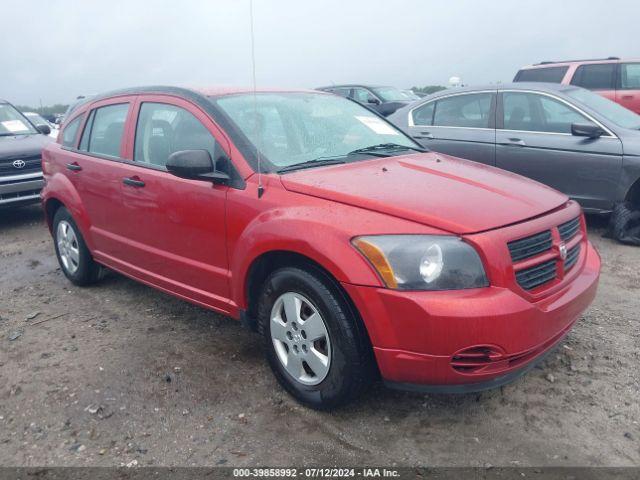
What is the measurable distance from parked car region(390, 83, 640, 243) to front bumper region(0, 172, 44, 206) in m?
4.85

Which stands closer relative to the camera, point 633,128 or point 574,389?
point 574,389

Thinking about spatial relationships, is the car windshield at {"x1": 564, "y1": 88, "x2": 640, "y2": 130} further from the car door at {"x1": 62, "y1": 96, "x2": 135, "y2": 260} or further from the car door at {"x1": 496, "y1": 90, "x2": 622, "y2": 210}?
the car door at {"x1": 62, "y1": 96, "x2": 135, "y2": 260}

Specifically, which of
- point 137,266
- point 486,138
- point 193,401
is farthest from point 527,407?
point 486,138

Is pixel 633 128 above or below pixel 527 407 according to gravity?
above

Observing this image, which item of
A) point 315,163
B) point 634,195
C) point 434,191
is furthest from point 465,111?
point 434,191

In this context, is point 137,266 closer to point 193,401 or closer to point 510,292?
point 193,401

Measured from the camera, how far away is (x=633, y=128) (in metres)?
5.84

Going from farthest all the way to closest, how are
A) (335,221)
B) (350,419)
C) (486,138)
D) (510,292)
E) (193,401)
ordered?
(486,138) → (193,401) → (350,419) → (335,221) → (510,292)

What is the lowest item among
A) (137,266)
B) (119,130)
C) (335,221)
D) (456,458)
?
(456,458)

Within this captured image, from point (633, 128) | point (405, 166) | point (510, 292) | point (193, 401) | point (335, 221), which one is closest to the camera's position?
point (510, 292)

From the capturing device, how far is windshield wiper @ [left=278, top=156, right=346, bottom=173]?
320cm

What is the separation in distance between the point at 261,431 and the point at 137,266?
5.85ft

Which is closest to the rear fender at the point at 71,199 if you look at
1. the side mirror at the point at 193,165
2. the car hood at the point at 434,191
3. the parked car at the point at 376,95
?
the side mirror at the point at 193,165

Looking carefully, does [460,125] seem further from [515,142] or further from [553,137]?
[553,137]
